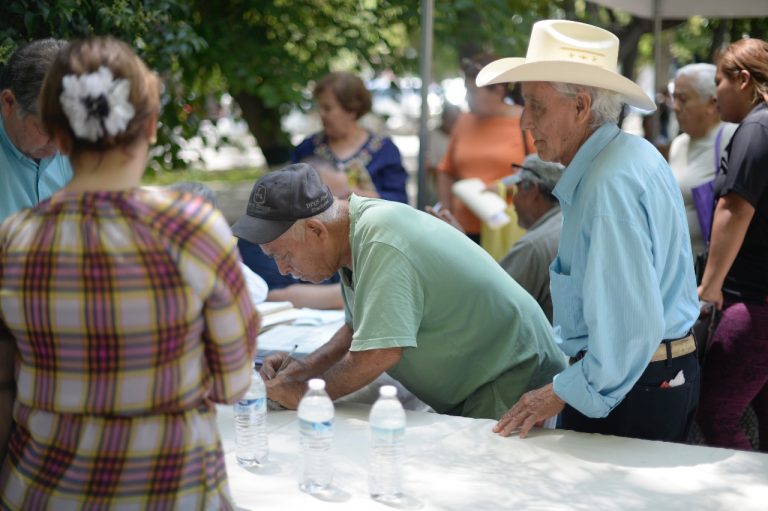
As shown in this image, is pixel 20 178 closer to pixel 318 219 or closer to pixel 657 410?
pixel 318 219

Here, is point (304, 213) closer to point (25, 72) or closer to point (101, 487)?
point (25, 72)

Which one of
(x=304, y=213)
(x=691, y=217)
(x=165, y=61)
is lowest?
(x=691, y=217)

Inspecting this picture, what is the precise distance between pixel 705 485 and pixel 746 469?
0.16 m

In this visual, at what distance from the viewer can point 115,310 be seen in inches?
59.7

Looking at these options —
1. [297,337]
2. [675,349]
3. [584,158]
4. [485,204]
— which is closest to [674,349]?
[675,349]

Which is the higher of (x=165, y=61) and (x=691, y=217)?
(x=165, y=61)

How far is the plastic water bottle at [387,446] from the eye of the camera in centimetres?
204

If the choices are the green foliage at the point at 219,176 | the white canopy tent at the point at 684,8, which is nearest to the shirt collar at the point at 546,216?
the white canopy tent at the point at 684,8

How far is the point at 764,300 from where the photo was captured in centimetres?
325

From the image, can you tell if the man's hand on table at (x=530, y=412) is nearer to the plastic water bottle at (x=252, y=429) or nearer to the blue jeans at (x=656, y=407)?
the blue jeans at (x=656, y=407)

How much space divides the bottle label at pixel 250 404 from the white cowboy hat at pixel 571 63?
3.61 feet

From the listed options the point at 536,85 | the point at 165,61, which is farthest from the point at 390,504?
the point at 165,61

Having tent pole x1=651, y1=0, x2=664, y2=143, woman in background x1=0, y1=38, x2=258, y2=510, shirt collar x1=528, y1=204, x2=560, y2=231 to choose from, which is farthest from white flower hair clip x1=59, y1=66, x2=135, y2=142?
tent pole x1=651, y1=0, x2=664, y2=143

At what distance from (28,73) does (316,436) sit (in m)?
1.38
